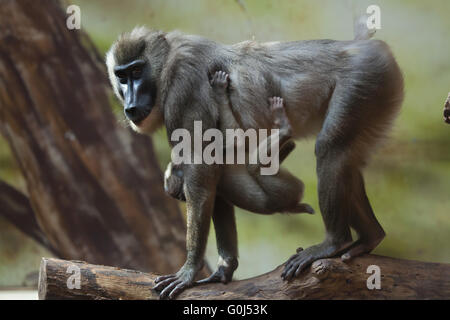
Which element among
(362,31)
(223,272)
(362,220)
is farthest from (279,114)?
(223,272)

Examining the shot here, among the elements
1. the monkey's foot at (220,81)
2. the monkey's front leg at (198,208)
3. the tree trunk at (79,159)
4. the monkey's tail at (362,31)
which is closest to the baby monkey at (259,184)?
the monkey's foot at (220,81)

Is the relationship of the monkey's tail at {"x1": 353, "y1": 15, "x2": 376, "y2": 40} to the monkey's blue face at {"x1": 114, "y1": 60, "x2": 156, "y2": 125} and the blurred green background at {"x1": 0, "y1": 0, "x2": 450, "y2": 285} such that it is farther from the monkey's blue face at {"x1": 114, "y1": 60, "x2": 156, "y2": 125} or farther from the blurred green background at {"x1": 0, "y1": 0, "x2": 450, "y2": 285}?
the monkey's blue face at {"x1": 114, "y1": 60, "x2": 156, "y2": 125}

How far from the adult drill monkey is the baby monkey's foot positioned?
0.27 ft

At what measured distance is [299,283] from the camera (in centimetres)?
372

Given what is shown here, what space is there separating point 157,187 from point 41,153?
1677 millimetres

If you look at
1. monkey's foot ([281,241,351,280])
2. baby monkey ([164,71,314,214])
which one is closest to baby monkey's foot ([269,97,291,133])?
baby monkey ([164,71,314,214])

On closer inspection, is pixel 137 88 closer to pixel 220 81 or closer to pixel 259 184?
pixel 220 81

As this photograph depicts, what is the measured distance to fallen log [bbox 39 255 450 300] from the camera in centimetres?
369

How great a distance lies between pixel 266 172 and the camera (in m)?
4.06

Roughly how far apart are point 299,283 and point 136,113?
6.10ft

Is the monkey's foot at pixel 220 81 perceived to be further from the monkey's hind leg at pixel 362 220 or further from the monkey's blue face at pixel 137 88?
the monkey's hind leg at pixel 362 220

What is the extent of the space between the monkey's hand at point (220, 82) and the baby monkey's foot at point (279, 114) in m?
0.40

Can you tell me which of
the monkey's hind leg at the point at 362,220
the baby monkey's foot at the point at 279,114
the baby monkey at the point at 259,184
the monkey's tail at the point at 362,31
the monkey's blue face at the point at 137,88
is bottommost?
the monkey's hind leg at the point at 362,220

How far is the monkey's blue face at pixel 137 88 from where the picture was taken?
414 cm
